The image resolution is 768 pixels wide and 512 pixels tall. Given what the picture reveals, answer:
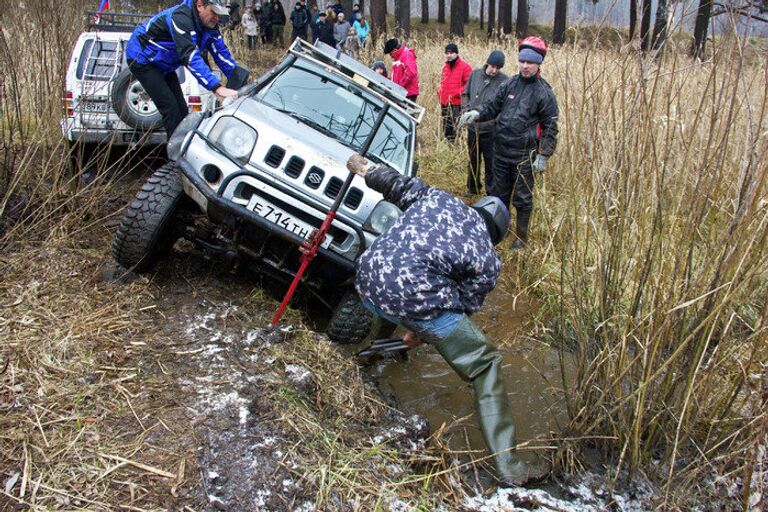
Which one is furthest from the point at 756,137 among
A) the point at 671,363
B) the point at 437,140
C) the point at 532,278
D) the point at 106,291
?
the point at 437,140

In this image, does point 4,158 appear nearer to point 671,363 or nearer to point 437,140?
point 671,363

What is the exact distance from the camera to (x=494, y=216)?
135 inches

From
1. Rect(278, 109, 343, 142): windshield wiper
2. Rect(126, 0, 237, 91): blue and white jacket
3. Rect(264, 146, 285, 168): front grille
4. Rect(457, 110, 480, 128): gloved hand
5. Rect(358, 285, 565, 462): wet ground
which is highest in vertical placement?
Rect(126, 0, 237, 91): blue and white jacket

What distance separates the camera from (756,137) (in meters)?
2.41

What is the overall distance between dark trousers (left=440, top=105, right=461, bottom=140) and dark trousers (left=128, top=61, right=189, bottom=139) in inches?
199

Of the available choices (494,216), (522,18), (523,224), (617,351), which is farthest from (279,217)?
(522,18)

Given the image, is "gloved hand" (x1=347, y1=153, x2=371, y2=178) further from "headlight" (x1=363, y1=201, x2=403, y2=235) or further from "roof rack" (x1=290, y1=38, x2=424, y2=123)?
"roof rack" (x1=290, y1=38, x2=424, y2=123)

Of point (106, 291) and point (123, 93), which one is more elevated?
point (123, 93)

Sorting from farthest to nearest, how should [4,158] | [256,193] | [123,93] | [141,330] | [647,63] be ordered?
[123,93] → [4,158] → [256,193] → [141,330] → [647,63]

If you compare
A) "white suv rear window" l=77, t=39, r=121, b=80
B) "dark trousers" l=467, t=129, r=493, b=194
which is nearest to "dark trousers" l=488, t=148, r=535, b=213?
"dark trousers" l=467, t=129, r=493, b=194

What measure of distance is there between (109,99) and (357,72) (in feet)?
7.44

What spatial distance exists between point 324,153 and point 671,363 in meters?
2.32

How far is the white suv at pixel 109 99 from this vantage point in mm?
4918

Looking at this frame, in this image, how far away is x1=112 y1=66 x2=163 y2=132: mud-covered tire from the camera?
5.32m
